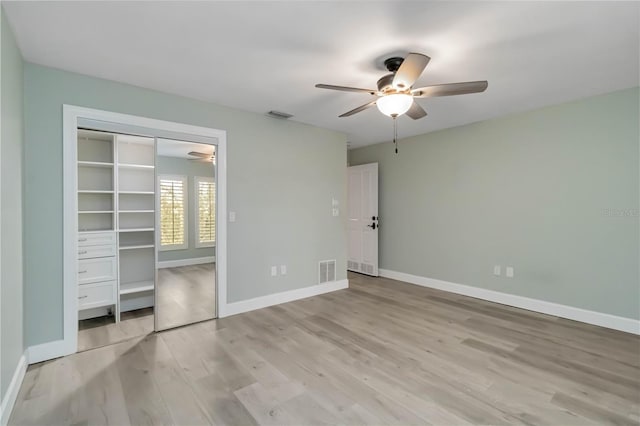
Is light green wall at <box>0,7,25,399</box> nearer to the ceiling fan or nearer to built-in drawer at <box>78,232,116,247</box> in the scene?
built-in drawer at <box>78,232,116,247</box>

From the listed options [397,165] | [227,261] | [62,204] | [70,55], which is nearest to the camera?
[70,55]

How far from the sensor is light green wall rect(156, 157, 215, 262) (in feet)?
10.9

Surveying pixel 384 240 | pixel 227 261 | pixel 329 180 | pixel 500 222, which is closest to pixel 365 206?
pixel 384 240

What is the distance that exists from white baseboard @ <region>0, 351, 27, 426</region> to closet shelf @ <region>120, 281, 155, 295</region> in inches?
38.6

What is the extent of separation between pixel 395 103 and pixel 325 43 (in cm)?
69

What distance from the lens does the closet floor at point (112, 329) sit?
2912 millimetres

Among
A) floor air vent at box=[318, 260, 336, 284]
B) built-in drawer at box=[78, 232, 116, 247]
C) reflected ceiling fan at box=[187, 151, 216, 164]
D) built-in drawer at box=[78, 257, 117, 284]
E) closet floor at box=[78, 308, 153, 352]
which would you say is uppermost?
reflected ceiling fan at box=[187, 151, 216, 164]

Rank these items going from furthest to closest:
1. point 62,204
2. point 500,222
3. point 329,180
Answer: point 329,180
point 500,222
point 62,204

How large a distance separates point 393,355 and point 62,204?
3181 millimetres

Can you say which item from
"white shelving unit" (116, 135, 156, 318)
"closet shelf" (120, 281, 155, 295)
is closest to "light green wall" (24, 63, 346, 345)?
"white shelving unit" (116, 135, 156, 318)

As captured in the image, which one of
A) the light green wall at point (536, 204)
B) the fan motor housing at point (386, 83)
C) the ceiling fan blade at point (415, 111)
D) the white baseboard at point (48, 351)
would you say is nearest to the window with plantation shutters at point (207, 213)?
the white baseboard at point (48, 351)

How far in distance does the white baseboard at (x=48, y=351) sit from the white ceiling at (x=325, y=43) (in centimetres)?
237

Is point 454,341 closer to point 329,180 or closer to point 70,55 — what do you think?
point 329,180

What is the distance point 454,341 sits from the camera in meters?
2.99
